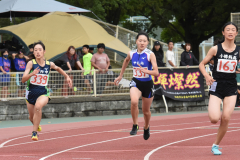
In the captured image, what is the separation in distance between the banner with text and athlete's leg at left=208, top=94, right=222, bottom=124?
32.0ft

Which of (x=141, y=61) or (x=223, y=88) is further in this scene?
(x=141, y=61)

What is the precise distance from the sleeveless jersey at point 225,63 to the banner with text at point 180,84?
973 centimetres

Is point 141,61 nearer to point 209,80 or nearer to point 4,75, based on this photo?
point 209,80

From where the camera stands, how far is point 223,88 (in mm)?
7508

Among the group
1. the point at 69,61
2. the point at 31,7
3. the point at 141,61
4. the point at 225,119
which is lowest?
the point at 225,119

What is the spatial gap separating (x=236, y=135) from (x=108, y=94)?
22.8ft

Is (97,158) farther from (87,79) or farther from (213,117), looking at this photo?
(87,79)

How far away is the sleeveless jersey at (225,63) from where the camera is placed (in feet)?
24.4

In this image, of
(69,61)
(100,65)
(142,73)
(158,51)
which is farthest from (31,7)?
(142,73)

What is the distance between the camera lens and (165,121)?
14656mm

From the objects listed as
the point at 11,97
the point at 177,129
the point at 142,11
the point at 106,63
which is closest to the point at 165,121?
the point at 177,129

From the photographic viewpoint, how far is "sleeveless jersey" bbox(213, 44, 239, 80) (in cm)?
745

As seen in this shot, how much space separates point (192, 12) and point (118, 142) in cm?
2536

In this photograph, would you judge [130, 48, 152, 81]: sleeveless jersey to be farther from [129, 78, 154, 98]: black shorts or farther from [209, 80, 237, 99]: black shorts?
[209, 80, 237, 99]: black shorts
